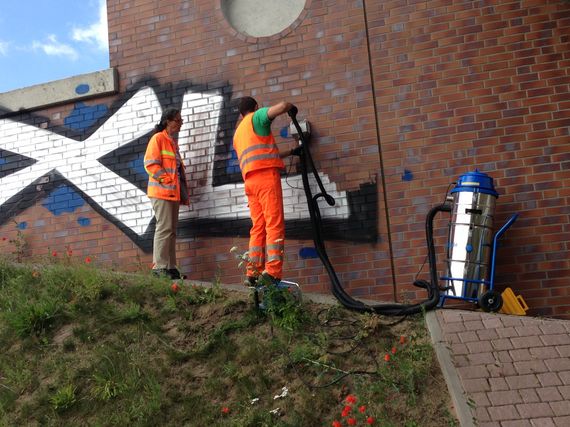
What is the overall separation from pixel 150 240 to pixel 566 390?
4.58 metres

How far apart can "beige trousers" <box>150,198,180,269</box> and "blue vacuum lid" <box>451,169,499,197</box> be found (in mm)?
2754

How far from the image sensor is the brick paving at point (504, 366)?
4.52 meters

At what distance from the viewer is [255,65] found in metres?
7.83

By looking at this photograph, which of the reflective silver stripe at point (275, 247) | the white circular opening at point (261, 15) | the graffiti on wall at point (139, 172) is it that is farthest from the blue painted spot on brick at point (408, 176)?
the white circular opening at point (261, 15)

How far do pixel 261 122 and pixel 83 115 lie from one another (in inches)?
101

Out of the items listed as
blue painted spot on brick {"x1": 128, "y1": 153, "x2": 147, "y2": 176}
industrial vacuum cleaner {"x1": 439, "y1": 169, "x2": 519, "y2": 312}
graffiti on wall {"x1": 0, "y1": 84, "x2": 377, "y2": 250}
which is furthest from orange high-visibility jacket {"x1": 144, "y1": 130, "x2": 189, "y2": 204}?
industrial vacuum cleaner {"x1": 439, "y1": 169, "x2": 519, "y2": 312}

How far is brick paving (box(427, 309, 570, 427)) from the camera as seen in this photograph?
4.52 m

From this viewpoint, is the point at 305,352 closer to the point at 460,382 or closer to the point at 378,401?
the point at 378,401

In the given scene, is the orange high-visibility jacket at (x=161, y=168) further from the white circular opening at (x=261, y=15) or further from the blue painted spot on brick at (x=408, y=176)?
the blue painted spot on brick at (x=408, y=176)

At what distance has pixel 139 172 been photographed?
8.02m

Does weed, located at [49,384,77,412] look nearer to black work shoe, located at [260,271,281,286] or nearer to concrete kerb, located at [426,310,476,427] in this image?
black work shoe, located at [260,271,281,286]

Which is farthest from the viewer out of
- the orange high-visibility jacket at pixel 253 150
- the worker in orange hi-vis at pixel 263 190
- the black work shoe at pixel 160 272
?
the black work shoe at pixel 160 272

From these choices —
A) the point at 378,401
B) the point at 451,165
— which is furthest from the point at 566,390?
the point at 451,165

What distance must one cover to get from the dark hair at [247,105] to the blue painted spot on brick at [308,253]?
148cm
